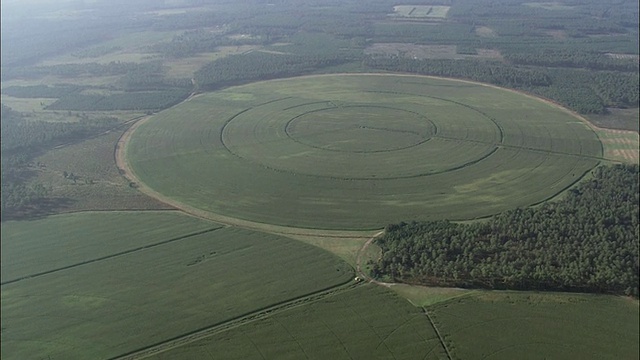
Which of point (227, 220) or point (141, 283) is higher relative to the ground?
point (227, 220)

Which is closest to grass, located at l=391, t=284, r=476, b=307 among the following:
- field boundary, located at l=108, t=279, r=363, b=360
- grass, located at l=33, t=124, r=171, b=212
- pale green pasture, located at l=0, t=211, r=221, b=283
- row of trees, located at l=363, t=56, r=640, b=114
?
field boundary, located at l=108, t=279, r=363, b=360

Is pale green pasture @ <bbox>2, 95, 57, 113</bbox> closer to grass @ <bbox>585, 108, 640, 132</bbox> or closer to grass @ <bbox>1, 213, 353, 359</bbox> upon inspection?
grass @ <bbox>1, 213, 353, 359</bbox>

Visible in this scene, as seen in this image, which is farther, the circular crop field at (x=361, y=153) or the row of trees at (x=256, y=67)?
the row of trees at (x=256, y=67)

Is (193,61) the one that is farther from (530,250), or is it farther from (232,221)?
(530,250)

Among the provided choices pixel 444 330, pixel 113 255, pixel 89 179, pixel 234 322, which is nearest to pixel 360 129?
pixel 89 179

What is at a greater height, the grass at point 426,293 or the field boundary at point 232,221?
the field boundary at point 232,221

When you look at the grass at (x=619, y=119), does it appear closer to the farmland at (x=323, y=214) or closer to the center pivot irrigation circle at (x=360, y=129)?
the farmland at (x=323, y=214)

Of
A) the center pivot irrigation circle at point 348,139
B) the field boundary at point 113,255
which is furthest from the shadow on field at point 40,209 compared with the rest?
the center pivot irrigation circle at point 348,139
